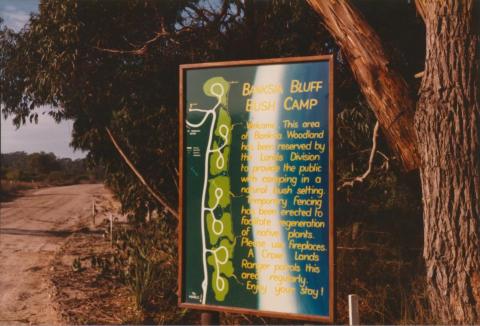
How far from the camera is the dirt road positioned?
24.8 feet

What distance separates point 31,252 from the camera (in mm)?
11828

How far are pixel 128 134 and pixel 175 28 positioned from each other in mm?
1848

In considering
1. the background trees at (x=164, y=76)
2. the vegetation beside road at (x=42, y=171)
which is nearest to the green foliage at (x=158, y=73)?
the background trees at (x=164, y=76)

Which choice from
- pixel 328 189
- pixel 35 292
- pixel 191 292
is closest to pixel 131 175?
pixel 35 292

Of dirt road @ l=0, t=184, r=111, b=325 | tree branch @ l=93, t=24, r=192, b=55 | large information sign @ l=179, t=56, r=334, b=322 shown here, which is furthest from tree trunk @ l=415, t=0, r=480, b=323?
dirt road @ l=0, t=184, r=111, b=325

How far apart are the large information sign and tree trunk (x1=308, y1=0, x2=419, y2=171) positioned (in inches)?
48.6

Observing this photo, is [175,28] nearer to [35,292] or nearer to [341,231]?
[341,231]

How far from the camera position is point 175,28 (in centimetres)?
885

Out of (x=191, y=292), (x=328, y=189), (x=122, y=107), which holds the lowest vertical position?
(x=191, y=292)

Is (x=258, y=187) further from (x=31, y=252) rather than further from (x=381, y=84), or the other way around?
(x=31, y=252)

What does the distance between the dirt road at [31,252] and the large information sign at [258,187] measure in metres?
3.32

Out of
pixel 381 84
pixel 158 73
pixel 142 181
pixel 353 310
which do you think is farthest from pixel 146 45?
pixel 353 310

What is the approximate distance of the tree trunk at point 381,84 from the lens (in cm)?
546

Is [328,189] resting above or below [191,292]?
above
